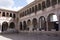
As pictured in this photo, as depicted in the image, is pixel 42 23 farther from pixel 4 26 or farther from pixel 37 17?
pixel 4 26

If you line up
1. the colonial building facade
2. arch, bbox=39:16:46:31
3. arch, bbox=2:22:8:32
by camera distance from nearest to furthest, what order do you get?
the colonial building facade
arch, bbox=39:16:46:31
arch, bbox=2:22:8:32

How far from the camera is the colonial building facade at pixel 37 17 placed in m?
18.8

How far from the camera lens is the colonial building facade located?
742 inches

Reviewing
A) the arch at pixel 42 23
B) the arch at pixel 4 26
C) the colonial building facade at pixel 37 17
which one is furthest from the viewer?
the arch at pixel 4 26

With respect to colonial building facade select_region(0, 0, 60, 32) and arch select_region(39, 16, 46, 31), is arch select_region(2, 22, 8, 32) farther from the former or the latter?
arch select_region(39, 16, 46, 31)

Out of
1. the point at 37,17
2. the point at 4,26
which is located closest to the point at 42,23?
the point at 37,17

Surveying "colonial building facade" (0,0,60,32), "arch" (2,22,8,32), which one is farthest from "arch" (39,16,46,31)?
"arch" (2,22,8,32)

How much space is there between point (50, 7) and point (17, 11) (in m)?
15.8

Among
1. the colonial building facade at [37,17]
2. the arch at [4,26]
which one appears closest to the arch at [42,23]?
the colonial building facade at [37,17]

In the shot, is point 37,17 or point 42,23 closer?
point 42,23

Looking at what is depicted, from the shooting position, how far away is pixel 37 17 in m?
22.7

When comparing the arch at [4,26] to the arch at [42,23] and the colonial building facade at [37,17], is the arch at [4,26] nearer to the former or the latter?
the colonial building facade at [37,17]

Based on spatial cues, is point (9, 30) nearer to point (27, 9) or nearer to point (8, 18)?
point (8, 18)

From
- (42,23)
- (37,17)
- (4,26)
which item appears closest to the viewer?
(42,23)
